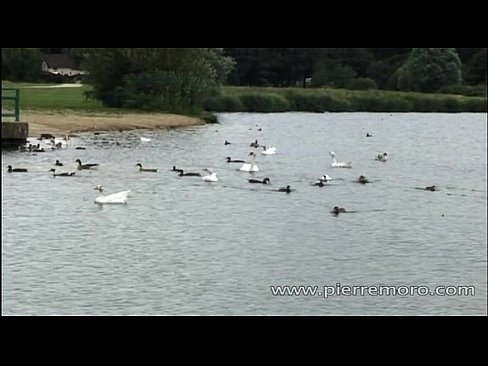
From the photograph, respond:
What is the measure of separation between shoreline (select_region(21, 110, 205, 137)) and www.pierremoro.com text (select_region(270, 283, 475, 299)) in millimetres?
22144

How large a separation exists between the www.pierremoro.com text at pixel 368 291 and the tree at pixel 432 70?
56199 millimetres

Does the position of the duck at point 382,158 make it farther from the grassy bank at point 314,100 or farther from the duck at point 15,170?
the grassy bank at point 314,100

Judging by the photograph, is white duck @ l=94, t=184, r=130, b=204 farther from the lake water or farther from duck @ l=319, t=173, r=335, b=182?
duck @ l=319, t=173, r=335, b=182

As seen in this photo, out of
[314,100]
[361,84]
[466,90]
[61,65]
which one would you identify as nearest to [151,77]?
[314,100]

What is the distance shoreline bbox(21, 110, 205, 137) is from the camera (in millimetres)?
36125

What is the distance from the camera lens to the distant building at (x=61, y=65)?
7538cm

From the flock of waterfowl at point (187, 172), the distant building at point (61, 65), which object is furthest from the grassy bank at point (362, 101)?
the flock of waterfowl at point (187, 172)

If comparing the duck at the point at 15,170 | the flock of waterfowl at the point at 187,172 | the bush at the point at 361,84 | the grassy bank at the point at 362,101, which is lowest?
the duck at the point at 15,170

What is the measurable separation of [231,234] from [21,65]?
45929mm

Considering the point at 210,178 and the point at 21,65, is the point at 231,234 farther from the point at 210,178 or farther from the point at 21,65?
the point at 21,65

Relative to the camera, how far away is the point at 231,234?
692 inches

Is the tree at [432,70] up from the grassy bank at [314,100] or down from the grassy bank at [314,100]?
up
